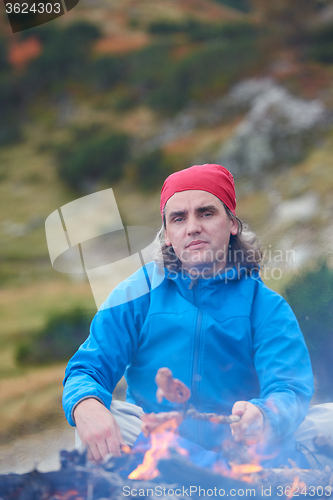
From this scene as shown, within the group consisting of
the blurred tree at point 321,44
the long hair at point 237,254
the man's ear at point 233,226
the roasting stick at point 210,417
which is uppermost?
the blurred tree at point 321,44

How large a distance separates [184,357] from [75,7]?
1221mm

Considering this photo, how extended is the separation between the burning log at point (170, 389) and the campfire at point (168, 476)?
0.04 m

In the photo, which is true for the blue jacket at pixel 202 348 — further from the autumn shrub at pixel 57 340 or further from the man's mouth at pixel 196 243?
the autumn shrub at pixel 57 340

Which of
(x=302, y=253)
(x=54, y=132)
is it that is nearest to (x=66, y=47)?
(x=54, y=132)

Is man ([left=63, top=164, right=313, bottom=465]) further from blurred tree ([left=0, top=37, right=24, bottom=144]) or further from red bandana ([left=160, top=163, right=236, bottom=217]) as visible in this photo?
blurred tree ([left=0, top=37, right=24, bottom=144])

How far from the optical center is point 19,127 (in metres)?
1.55

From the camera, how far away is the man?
3.20 ft

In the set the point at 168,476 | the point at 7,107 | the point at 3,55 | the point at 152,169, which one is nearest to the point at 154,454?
the point at 168,476

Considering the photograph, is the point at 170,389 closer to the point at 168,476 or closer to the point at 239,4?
the point at 168,476

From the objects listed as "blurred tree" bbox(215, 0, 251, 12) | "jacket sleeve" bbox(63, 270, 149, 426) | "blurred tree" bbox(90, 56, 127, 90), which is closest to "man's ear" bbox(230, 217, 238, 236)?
"jacket sleeve" bbox(63, 270, 149, 426)

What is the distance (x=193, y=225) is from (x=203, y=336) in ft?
0.79

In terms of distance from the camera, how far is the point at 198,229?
3.38ft

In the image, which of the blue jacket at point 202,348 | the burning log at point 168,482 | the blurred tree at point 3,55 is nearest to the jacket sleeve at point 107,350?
the blue jacket at point 202,348

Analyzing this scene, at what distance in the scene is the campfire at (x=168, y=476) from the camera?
0.94 metres
